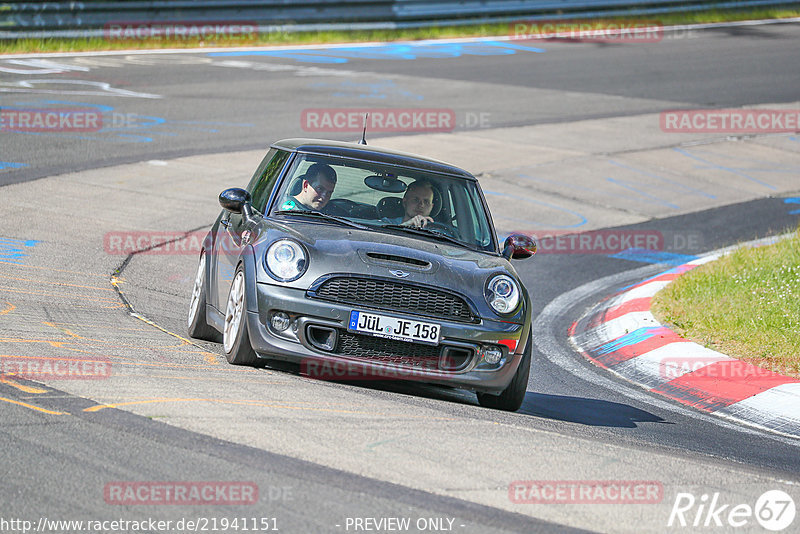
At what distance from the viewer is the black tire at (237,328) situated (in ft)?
20.6

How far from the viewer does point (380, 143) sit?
16359 millimetres

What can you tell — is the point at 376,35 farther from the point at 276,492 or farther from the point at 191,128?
the point at 276,492

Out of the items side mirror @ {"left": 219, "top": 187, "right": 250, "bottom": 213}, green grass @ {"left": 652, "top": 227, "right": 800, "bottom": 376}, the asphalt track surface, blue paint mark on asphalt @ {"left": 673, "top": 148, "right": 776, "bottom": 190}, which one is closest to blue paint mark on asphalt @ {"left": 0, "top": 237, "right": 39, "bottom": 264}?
the asphalt track surface

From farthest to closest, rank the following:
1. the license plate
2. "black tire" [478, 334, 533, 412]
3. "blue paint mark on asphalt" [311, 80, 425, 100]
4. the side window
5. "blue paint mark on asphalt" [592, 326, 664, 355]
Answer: "blue paint mark on asphalt" [311, 80, 425, 100], "blue paint mark on asphalt" [592, 326, 664, 355], the side window, "black tire" [478, 334, 533, 412], the license plate

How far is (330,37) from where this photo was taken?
85.0 feet

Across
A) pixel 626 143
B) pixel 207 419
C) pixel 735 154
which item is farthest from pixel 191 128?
pixel 207 419

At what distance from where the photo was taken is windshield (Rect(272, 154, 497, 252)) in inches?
273

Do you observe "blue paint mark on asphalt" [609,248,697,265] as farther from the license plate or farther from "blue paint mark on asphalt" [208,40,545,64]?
"blue paint mark on asphalt" [208,40,545,64]

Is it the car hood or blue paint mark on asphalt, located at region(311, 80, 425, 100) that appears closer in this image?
the car hood

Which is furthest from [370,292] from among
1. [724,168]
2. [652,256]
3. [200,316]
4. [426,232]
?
[724,168]

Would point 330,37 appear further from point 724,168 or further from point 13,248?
point 13,248

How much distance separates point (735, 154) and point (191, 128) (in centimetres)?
882

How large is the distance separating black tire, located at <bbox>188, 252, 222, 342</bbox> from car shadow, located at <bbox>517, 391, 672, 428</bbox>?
2200 mm

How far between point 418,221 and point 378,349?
47.3 inches
